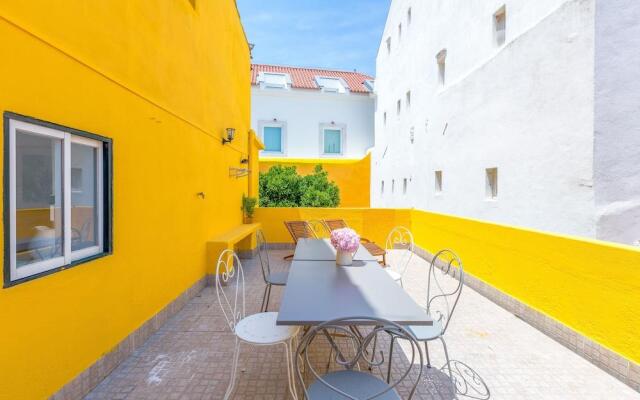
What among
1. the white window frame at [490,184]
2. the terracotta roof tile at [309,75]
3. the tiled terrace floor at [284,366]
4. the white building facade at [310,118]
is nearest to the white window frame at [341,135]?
the white building facade at [310,118]

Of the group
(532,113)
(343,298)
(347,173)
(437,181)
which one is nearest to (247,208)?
(437,181)

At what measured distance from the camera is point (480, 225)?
5273 mm

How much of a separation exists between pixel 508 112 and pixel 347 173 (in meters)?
10.1

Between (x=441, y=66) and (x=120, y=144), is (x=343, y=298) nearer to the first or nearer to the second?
(x=120, y=144)

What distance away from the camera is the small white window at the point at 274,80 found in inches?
614

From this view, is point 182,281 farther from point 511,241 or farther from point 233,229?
point 511,241

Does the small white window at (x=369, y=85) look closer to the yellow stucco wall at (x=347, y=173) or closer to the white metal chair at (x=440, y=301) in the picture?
the yellow stucco wall at (x=347, y=173)

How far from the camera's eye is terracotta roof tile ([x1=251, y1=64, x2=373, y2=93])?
643 inches

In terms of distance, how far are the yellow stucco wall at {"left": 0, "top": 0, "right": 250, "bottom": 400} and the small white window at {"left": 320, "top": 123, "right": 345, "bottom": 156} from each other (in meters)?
10.4

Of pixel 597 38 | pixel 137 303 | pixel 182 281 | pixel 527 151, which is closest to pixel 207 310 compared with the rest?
pixel 182 281

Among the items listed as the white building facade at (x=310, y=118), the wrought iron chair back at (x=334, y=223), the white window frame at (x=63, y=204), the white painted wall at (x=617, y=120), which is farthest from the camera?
the white building facade at (x=310, y=118)

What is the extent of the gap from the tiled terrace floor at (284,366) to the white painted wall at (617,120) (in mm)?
1769

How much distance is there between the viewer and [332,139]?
1611 cm

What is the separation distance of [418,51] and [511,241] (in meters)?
7.48
